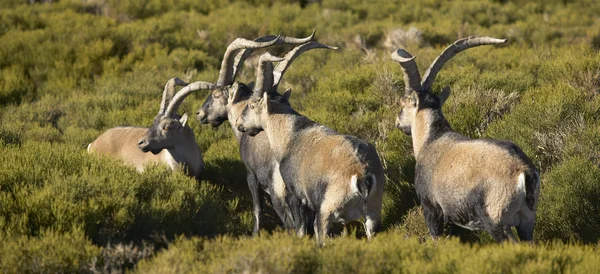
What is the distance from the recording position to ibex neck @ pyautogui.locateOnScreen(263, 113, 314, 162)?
8492 mm

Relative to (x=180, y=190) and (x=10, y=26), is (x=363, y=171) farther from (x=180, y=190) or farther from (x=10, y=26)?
(x=10, y=26)

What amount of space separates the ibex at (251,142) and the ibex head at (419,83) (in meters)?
1.21

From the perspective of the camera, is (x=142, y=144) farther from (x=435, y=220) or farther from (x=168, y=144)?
(x=435, y=220)

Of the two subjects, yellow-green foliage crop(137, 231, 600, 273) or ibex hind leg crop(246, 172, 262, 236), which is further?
ibex hind leg crop(246, 172, 262, 236)

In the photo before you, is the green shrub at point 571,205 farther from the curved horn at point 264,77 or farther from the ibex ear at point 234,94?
the ibex ear at point 234,94

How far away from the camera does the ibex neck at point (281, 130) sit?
8.49 meters

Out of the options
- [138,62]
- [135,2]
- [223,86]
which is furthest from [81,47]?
[223,86]

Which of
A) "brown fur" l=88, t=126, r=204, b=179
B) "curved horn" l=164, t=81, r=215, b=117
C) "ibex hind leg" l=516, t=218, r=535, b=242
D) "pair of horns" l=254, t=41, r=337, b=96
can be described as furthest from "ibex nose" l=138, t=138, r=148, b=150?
"ibex hind leg" l=516, t=218, r=535, b=242

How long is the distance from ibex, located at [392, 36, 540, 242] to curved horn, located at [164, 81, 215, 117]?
3.26m

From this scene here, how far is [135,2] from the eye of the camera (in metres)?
24.4

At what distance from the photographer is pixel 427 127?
8.12 meters

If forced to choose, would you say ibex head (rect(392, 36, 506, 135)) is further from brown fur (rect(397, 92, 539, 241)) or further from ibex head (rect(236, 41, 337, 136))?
ibex head (rect(236, 41, 337, 136))

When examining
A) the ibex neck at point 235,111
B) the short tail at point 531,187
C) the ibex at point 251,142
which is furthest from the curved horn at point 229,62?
the short tail at point 531,187

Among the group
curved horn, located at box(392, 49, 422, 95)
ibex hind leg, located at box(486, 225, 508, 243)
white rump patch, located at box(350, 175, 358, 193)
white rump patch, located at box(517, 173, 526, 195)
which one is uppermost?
curved horn, located at box(392, 49, 422, 95)
